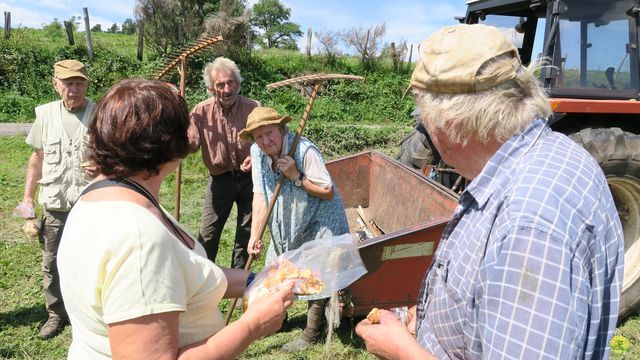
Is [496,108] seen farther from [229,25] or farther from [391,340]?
[229,25]

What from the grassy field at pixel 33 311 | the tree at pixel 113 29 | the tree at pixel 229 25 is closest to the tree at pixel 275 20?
the tree at pixel 113 29

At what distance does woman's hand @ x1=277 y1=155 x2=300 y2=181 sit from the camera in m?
2.57

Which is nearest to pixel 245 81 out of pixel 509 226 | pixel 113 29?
pixel 509 226

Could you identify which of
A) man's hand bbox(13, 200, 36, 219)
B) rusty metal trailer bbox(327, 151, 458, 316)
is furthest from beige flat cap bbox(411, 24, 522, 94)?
man's hand bbox(13, 200, 36, 219)

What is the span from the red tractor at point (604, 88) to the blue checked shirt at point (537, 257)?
255 cm

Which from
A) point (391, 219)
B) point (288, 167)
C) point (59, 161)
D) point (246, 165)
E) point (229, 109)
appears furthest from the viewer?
point (391, 219)

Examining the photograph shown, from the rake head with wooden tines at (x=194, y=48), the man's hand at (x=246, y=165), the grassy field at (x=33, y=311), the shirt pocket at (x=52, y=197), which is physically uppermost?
the rake head with wooden tines at (x=194, y=48)

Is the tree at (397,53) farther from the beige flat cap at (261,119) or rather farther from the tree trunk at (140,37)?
the beige flat cap at (261,119)

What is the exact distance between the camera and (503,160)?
3.29ft

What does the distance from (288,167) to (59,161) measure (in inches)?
63.5

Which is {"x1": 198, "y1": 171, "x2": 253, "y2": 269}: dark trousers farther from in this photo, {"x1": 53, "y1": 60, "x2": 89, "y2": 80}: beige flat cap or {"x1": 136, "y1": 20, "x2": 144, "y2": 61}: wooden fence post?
{"x1": 136, "y1": 20, "x2": 144, "y2": 61}: wooden fence post

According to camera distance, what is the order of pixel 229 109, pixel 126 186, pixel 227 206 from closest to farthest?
pixel 126 186
pixel 229 109
pixel 227 206

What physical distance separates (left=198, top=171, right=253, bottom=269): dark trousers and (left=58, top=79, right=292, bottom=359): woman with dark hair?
227cm

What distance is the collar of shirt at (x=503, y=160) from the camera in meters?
0.99
